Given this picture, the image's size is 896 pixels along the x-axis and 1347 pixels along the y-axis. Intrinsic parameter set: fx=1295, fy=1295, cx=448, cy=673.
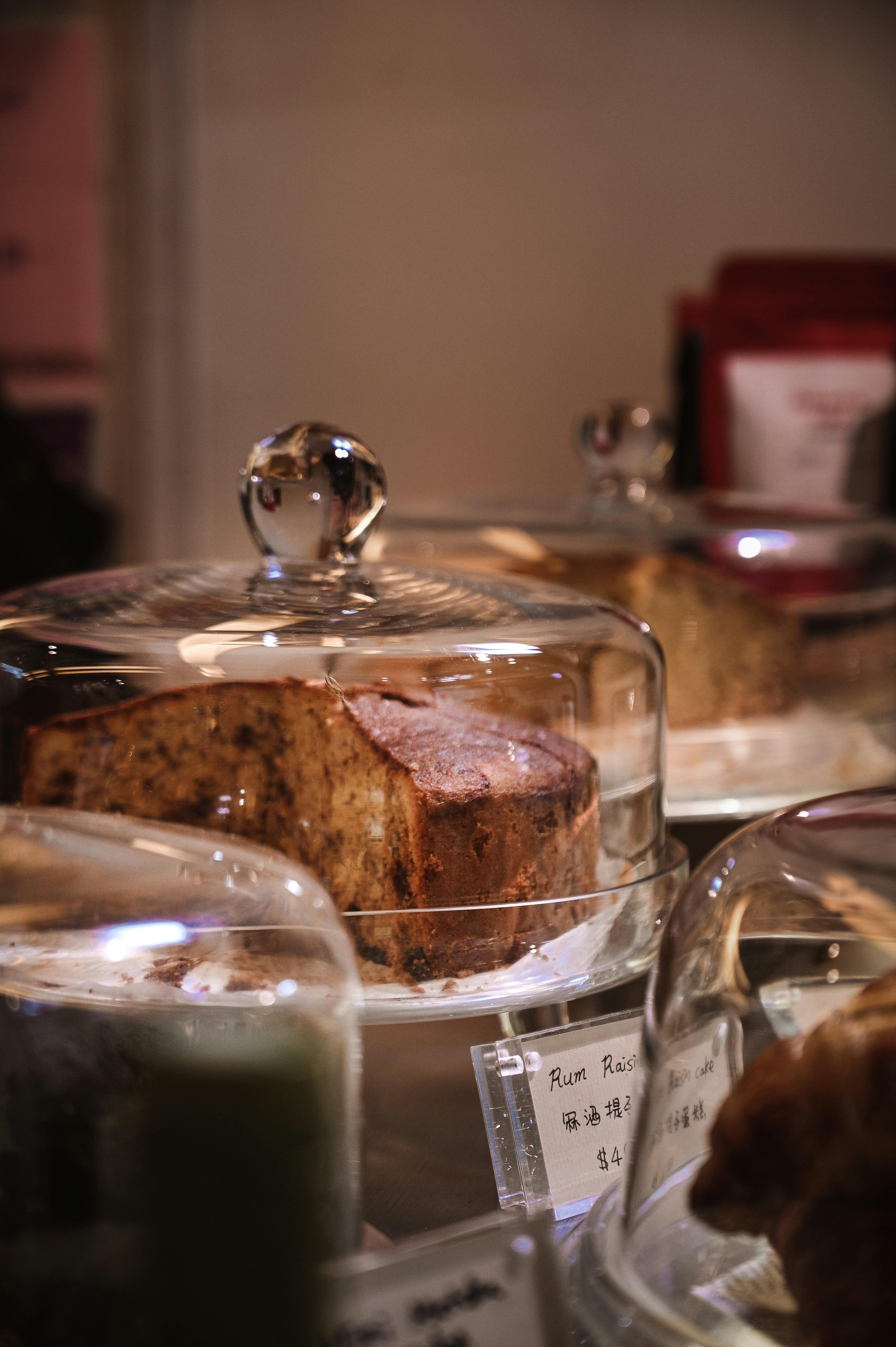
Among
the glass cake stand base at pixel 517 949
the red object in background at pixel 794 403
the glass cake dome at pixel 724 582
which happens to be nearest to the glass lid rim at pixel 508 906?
the glass cake stand base at pixel 517 949

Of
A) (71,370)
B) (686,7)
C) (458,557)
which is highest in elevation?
(686,7)

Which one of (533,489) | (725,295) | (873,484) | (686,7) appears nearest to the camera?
(873,484)

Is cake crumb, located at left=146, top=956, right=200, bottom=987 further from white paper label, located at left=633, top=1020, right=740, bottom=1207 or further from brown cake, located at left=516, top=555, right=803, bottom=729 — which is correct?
brown cake, located at left=516, top=555, right=803, bottom=729

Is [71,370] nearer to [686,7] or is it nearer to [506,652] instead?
[686,7]

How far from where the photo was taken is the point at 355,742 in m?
0.57

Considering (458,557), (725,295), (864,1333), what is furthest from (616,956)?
(725,295)

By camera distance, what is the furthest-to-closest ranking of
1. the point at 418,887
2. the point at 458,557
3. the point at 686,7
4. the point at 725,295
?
the point at 686,7 → the point at 725,295 → the point at 458,557 → the point at 418,887

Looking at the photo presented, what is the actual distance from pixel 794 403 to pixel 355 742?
1275mm

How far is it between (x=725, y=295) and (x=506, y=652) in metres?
1.38

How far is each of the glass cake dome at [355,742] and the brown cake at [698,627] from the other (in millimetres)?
493

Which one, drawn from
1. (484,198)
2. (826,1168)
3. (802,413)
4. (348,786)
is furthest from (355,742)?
(484,198)

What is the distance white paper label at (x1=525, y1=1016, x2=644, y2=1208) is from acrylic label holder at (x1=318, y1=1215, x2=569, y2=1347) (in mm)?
179

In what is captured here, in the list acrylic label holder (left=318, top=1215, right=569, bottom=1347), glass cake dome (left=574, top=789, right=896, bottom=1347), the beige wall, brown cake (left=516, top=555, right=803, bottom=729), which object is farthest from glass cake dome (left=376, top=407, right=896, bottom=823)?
the beige wall

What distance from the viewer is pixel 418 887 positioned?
553mm
